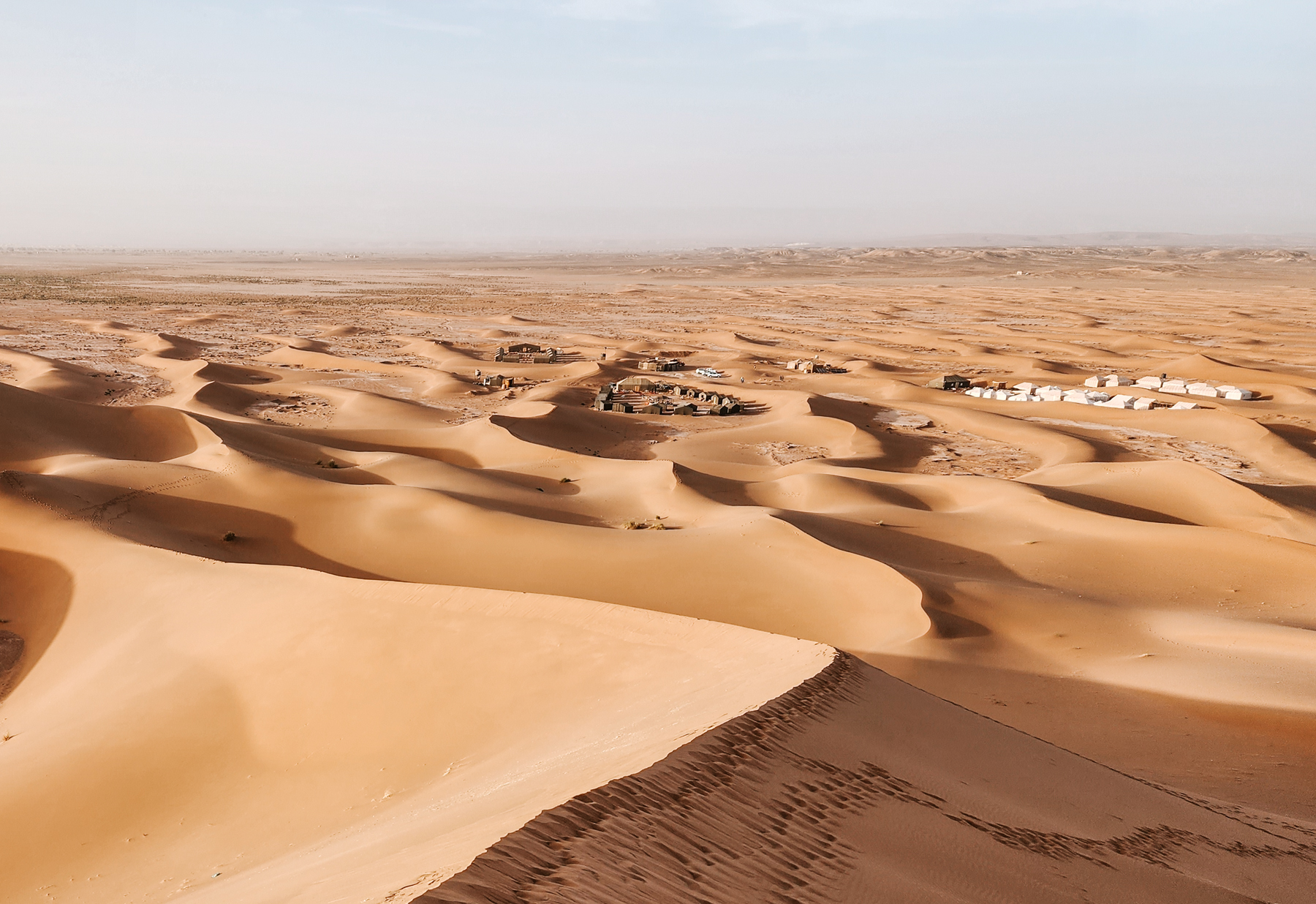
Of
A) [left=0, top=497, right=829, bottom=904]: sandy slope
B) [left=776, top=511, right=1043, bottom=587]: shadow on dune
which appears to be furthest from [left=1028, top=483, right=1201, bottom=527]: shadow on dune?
[left=0, top=497, right=829, bottom=904]: sandy slope

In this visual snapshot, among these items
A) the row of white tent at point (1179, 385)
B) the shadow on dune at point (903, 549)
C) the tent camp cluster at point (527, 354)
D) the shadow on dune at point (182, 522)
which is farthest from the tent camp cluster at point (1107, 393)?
the shadow on dune at point (182, 522)

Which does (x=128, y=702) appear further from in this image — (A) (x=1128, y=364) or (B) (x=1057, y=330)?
(B) (x=1057, y=330)

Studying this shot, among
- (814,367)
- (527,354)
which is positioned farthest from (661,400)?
(527,354)

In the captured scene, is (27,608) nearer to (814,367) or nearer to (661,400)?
(661,400)

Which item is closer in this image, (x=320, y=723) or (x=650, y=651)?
(x=320, y=723)

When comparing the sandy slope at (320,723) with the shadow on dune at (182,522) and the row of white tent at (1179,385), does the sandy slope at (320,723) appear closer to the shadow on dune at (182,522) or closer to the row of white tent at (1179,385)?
the shadow on dune at (182,522)

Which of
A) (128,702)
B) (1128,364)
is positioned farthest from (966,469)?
(1128,364)

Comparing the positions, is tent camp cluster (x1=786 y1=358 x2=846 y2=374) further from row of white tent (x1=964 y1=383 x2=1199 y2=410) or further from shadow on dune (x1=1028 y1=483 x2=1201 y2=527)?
shadow on dune (x1=1028 y1=483 x2=1201 y2=527)
